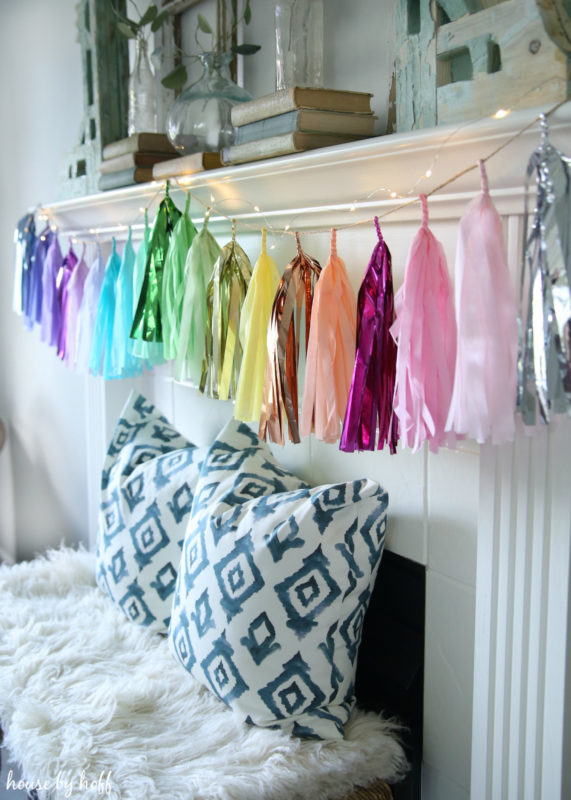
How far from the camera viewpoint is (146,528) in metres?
1.51

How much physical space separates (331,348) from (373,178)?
0.24m

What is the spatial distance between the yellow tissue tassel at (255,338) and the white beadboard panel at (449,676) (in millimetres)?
379

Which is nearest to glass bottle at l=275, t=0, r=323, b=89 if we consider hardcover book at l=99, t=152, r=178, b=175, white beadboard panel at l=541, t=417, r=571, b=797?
hardcover book at l=99, t=152, r=178, b=175

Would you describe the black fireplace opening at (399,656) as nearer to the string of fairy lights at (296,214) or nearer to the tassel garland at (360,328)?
the tassel garland at (360,328)

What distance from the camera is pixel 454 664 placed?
113cm

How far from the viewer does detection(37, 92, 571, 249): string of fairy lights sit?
844mm

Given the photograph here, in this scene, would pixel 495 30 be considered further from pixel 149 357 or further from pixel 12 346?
pixel 12 346

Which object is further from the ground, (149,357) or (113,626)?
(149,357)

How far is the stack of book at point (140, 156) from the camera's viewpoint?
5.03ft

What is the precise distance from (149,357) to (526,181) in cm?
87

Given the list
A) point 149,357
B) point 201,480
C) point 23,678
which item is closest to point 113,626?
point 23,678

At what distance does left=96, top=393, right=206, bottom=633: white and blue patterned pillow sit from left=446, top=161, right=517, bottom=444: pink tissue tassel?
0.76 m

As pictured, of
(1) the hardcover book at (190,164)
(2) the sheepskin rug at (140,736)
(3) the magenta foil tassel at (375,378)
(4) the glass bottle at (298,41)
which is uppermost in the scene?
(4) the glass bottle at (298,41)

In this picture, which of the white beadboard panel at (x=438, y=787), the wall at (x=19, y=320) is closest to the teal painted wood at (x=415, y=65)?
the white beadboard panel at (x=438, y=787)
